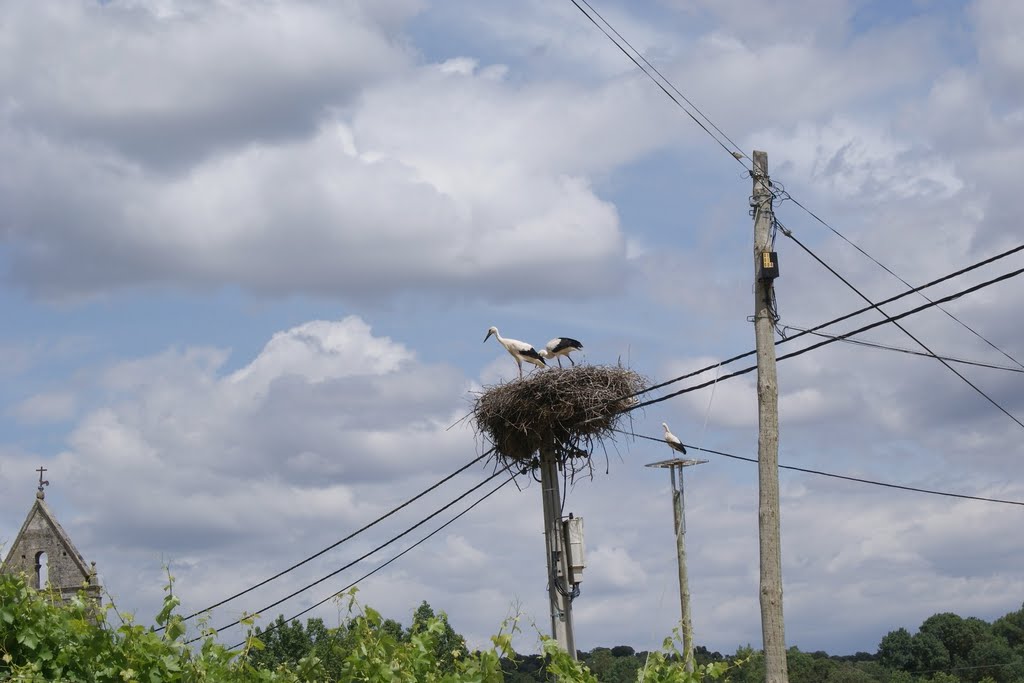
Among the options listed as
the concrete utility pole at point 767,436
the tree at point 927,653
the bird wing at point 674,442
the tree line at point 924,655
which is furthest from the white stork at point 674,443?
the tree at point 927,653

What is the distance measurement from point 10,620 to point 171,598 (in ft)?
5.60

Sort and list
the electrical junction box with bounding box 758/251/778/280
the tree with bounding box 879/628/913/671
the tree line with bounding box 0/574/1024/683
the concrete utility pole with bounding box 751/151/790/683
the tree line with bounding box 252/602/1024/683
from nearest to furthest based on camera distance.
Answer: the tree line with bounding box 0/574/1024/683 < the concrete utility pole with bounding box 751/151/790/683 < the electrical junction box with bounding box 758/251/778/280 < the tree line with bounding box 252/602/1024/683 < the tree with bounding box 879/628/913/671

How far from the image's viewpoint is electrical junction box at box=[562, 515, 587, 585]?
563 inches

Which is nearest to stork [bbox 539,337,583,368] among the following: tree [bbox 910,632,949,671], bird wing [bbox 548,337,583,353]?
bird wing [bbox 548,337,583,353]

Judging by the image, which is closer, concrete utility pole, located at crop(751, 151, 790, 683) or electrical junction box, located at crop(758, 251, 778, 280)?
concrete utility pole, located at crop(751, 151, 790, 683)

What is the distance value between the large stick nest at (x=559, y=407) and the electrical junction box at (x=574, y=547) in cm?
80

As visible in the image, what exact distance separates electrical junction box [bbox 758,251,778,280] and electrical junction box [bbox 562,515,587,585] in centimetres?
389

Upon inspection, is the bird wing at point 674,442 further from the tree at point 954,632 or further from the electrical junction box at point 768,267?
the tree at point 954,632

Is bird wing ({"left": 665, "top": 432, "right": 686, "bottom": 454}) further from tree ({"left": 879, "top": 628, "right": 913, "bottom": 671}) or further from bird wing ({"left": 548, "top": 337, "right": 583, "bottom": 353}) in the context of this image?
tree ({"left": 879, "top": 628, "right": 913, "bottom": 671})

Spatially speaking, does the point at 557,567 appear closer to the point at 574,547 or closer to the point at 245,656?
the point at 574,547

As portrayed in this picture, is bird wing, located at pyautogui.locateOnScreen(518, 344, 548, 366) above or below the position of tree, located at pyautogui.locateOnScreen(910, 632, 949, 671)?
above

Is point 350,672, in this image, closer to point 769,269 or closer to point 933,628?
point 769,269

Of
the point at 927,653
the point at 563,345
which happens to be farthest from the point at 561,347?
the point at 927,653

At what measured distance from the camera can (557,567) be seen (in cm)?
1433
